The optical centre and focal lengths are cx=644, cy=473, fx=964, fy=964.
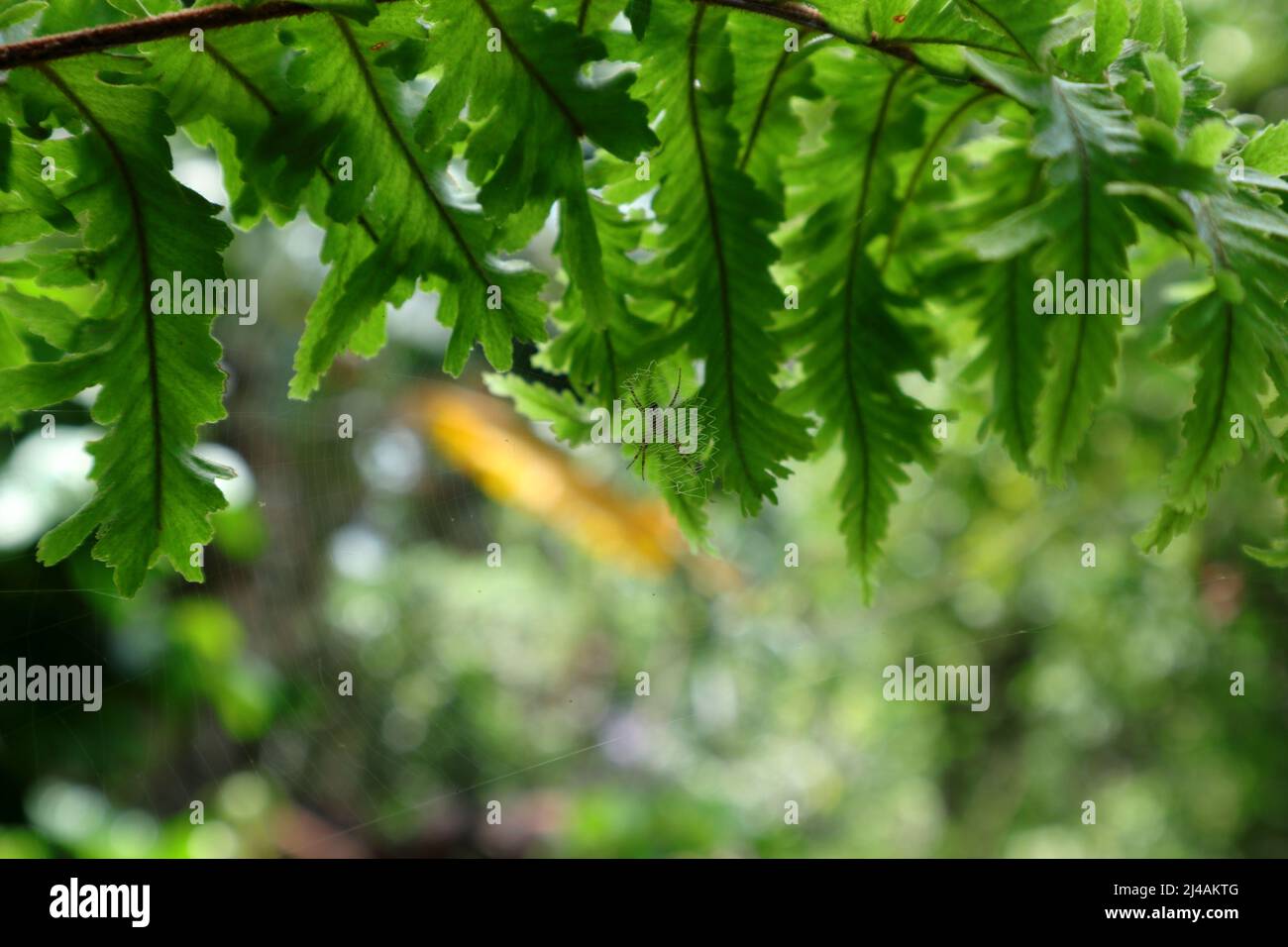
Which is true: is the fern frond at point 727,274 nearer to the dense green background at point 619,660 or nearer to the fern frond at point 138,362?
the fern frond at point 138,362

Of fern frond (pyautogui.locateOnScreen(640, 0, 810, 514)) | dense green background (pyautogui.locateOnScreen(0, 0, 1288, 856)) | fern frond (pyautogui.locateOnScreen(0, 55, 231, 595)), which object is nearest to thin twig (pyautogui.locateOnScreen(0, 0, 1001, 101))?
fern frond (pyautogui.locateOnScreen(0, 55, 231, 595))

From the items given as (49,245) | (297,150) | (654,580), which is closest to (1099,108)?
(297,150)

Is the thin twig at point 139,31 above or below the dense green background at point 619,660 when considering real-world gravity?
above

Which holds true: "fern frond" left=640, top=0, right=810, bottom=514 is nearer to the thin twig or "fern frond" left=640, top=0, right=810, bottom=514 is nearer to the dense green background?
the thin twig

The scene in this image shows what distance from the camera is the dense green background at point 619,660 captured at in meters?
1.58

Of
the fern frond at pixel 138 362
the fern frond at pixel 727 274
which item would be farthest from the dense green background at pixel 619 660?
the fern frond at pixel 138 362

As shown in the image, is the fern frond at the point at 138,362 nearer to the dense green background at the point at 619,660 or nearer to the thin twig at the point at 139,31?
the thin twig at the point at 139,31

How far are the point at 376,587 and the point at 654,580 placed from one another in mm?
651

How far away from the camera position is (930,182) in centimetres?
57

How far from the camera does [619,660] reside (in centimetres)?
247

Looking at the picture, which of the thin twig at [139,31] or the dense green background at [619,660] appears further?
→ the dense green background at [619,660]

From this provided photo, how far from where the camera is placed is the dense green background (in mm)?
1577

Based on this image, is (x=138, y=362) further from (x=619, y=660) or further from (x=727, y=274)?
(x=619, y=660)
